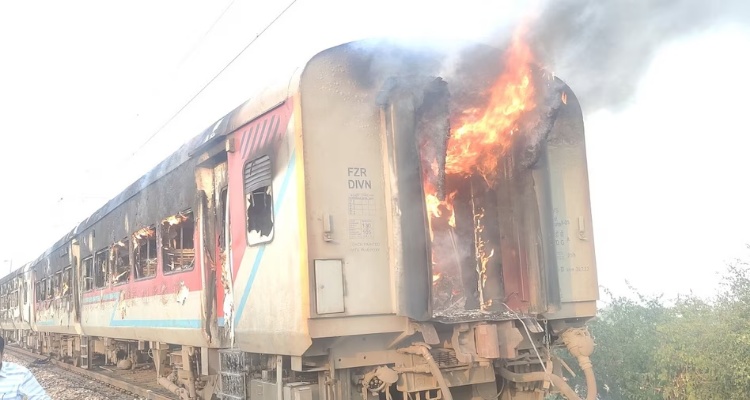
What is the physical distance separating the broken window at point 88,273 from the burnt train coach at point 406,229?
8099 mm

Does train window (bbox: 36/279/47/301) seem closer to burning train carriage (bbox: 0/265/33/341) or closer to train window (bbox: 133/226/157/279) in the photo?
burning train carriage (bbox: 0/265/33/341)

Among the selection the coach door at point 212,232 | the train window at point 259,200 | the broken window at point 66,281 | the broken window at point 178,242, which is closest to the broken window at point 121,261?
the broken window at point 178,242

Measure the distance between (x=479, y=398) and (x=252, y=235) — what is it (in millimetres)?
2509

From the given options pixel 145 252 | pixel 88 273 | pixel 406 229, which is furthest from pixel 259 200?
pixel 88 273

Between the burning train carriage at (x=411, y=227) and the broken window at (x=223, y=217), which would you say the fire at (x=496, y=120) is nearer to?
the burning train carriage at (x=411, y=227)

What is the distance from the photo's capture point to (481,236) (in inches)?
214

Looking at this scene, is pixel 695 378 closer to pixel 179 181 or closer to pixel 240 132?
pixel 240 132

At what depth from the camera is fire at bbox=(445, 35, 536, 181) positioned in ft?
17.0

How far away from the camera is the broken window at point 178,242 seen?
760cm

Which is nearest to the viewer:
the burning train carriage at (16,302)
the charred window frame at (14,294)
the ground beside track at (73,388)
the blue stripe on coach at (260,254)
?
the blue stripe on coach at (260,254)

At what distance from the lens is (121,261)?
1087 centimetres

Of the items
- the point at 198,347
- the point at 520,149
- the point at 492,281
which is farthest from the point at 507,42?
the point at 198,347

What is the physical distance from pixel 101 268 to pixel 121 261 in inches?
67.0

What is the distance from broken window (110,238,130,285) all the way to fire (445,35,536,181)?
700 centimetres
